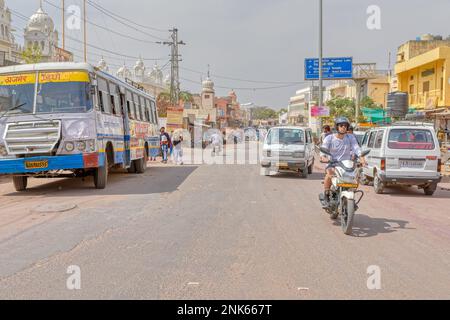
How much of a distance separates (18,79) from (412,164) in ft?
33.4

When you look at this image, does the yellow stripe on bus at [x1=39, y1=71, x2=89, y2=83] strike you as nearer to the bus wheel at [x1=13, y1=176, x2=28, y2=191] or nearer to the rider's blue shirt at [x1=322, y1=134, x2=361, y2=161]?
the bus wheel at [x1=13, y1=176, x2=28, y2=191]

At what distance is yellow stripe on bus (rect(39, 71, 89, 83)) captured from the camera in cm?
1197

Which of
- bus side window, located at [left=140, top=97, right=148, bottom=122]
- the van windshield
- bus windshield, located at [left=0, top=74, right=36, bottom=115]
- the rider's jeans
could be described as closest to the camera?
bus windshield, located at [left=0, top=74, right=36, bottom=115]

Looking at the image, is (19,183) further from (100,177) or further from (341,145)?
(341,145)

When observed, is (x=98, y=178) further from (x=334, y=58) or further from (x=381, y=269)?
(x=334, y=58)

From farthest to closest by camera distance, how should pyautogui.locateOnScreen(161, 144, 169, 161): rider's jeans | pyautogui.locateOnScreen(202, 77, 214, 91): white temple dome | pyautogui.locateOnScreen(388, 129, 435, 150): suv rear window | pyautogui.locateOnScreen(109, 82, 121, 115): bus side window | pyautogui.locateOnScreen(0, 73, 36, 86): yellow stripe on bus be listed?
pyautogui.locateOnScreen(202, 77, 214, 91): white temple dome
pyautogui.locateOnScreen(161, 144, 169, 161): rider's jeans
pyautogui.locateOnScreen(109, 82, 121, 115): bus side window
pyautogui.locateOnScreen(388, 129, 435, 150): suv rear window
pyautogui.locateOnScreen(0, 73, 36, 86): yellow stripe on bus

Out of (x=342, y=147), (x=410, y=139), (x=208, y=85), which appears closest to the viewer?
(x=342, y=147)

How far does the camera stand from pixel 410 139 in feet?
41.6

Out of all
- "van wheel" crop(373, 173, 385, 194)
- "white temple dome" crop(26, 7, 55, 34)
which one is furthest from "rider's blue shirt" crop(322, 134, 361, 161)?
"white temple dome" crop(26, 7, 55, 34)

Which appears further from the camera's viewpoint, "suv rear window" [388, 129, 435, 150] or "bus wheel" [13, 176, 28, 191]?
"bus wheel" [13, 176, 28, 191]

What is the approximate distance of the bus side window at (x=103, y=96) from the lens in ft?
43.2

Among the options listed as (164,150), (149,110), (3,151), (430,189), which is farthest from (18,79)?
(164,150)

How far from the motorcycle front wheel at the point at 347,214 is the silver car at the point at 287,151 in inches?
380

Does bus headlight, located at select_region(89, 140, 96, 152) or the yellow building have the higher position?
the yellow building
